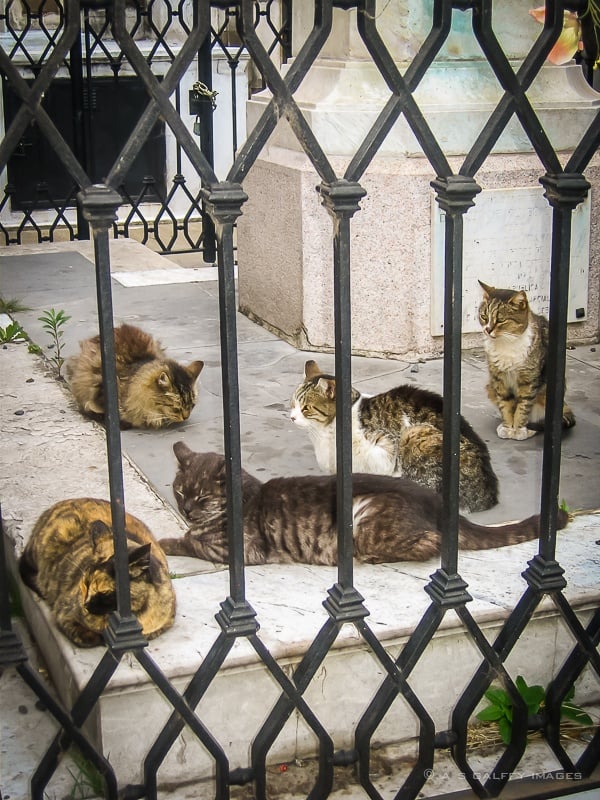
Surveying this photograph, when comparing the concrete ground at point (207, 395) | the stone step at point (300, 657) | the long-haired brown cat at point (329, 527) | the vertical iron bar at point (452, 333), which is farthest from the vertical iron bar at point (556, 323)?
the concrete ground at point (207, 395)

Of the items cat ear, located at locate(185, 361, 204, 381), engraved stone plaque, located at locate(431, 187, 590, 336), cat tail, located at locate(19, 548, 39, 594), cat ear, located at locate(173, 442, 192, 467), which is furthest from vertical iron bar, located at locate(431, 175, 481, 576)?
engraved stone plaque, located at locate(431, 187, 590, 336)

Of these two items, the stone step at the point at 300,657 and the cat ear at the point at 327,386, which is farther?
the cat ear at the point at 327,386

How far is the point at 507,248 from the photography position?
20.4 ft

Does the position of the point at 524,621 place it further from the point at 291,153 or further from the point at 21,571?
the point at 291,153

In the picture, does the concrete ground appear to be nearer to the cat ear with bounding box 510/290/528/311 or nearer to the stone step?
the stone step

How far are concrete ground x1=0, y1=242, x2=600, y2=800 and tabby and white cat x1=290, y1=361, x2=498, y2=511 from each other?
14cm

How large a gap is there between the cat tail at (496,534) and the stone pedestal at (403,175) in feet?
8.79

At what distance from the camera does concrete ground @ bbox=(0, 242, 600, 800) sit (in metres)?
4.24

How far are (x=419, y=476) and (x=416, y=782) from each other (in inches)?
84.3

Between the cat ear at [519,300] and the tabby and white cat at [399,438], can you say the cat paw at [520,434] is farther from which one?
the tabby and white cat at [399,438]

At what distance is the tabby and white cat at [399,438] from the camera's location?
4363mm

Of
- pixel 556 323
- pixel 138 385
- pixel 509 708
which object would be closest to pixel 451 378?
pixel 556 323

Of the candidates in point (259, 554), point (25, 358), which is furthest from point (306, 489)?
point (25, 358)

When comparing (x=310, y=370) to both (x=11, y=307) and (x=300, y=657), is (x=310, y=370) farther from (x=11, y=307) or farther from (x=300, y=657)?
(x=11, y=307)
